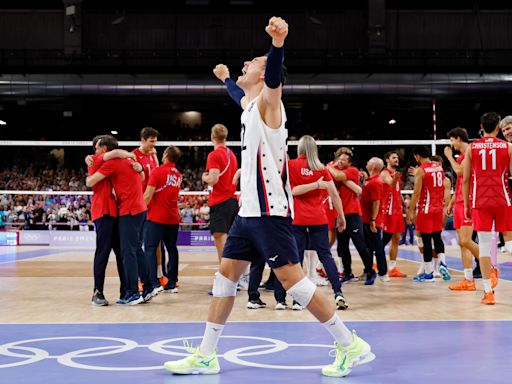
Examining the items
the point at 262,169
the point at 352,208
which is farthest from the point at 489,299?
the point at 262,169

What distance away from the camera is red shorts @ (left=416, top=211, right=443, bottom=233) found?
Result: 7961 mm

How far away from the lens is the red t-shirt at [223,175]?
6.55 meters

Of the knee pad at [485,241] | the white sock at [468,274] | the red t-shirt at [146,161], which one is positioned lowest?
the white sock at [468,274]

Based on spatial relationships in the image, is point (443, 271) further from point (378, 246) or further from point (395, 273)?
point (378, 246)

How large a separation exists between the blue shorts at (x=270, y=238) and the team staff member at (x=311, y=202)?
2.35 m

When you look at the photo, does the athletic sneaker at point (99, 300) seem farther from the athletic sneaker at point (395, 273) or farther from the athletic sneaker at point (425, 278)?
the athletic sneaker at point (395, 273)

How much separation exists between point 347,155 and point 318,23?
1641 cm

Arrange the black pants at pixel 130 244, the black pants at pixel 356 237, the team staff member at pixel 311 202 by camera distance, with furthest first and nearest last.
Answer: the black pants at pixel 356 237
the black pants at pixel 130 244
the team staff member at pixel 311 202

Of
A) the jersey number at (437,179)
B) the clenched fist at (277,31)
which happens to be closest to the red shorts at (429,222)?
the jersey number at (437,179)

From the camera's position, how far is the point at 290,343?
13.2 feet

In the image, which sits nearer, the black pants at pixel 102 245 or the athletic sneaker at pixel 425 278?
the black pants at pixel 102 245

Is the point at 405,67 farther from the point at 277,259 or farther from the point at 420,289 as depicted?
the point at 277,259

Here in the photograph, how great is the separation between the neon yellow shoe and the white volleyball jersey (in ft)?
2.61

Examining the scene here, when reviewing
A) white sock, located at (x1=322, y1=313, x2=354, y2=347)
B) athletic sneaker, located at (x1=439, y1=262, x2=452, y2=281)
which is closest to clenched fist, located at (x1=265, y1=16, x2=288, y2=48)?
white sock, located at (x1=322, y1=313, x2=354, y2=347)
